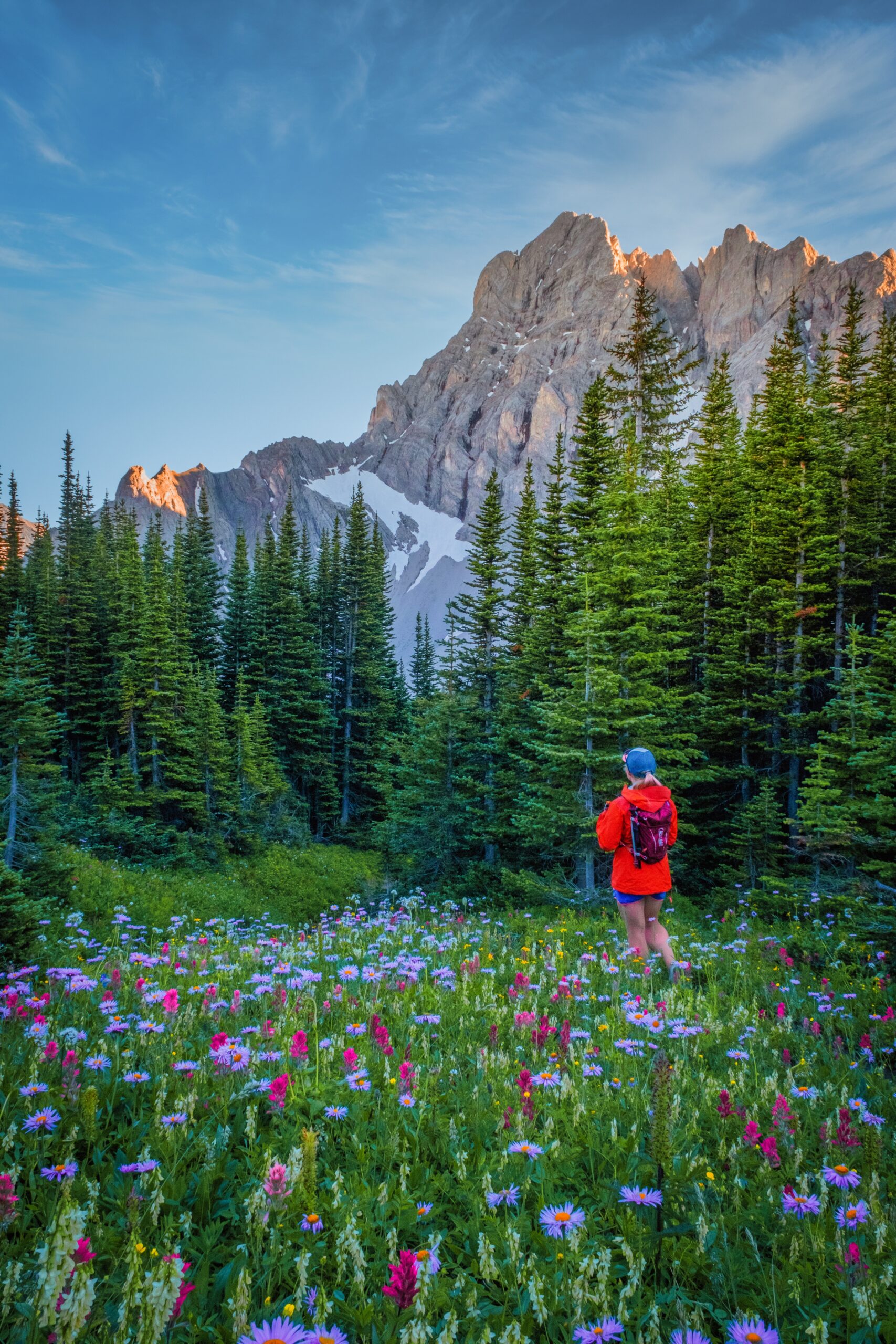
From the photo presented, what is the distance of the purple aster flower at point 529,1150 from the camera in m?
2.63

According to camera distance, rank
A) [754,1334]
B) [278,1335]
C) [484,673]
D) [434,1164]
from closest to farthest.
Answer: [278,1335] < [754,1334] < [434,1164] < [484,673]

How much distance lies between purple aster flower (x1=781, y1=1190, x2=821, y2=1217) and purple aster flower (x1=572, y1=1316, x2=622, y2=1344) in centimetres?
117

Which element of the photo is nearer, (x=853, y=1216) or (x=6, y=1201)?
(x=6, y=1201)

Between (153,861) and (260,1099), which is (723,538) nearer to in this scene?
(260,1099)

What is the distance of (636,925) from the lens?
674cm

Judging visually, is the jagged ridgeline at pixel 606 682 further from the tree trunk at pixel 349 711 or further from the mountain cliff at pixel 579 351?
the mountain cliff at pixel 579 351

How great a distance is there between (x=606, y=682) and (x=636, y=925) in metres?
7.48

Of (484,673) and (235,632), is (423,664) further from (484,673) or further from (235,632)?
(484,673)

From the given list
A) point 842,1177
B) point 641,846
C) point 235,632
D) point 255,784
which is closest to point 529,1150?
point 842,1177

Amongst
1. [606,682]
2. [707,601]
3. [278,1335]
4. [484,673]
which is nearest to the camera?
[278,1335]

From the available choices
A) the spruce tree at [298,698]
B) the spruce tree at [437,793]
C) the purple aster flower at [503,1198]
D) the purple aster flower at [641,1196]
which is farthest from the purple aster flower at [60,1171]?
the spruce tree at [298,698]

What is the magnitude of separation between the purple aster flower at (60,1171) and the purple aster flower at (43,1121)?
6.3 inches

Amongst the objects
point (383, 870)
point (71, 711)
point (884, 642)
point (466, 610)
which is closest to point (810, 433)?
point (884, 642)

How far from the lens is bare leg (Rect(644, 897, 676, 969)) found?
21.3ft
